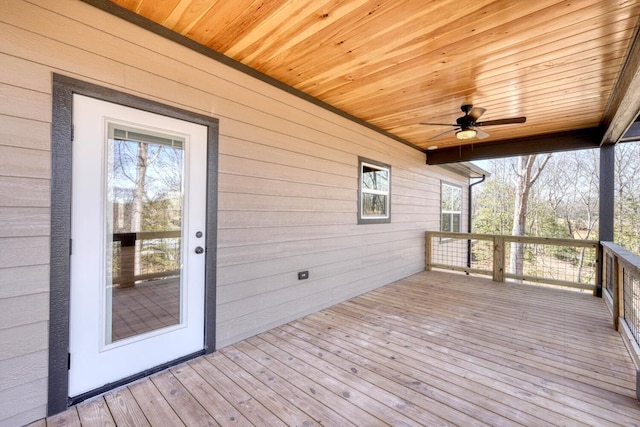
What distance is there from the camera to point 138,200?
7.06ft

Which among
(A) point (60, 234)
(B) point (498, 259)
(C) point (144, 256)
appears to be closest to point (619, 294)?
(B) point (498, 259)

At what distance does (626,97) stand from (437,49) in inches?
72.1

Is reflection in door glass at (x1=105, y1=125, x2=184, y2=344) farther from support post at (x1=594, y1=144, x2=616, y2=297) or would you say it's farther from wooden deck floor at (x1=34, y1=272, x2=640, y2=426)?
support post at (x1=594, y1=144, x2=616, y2=297)

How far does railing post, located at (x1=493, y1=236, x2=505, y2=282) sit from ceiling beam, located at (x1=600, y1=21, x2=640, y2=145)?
2.17m

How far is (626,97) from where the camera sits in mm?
2570

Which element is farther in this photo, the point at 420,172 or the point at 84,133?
the point at 420,172

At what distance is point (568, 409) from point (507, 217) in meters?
12.1

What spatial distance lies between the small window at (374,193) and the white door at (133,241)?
2.57 m

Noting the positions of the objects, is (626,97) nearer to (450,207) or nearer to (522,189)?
(450,207)

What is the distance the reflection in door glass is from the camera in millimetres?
2037

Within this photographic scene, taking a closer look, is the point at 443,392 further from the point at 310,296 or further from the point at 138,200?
the point at 138,200

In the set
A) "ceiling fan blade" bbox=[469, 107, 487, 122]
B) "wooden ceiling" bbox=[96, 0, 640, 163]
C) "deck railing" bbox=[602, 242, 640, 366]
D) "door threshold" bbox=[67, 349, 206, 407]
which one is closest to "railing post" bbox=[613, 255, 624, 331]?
"deck railing" bbox=[602, 242, 640, 366]

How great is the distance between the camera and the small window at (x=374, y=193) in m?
4.41

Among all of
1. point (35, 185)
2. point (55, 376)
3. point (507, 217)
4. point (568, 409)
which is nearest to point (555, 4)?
point (568, 409)
